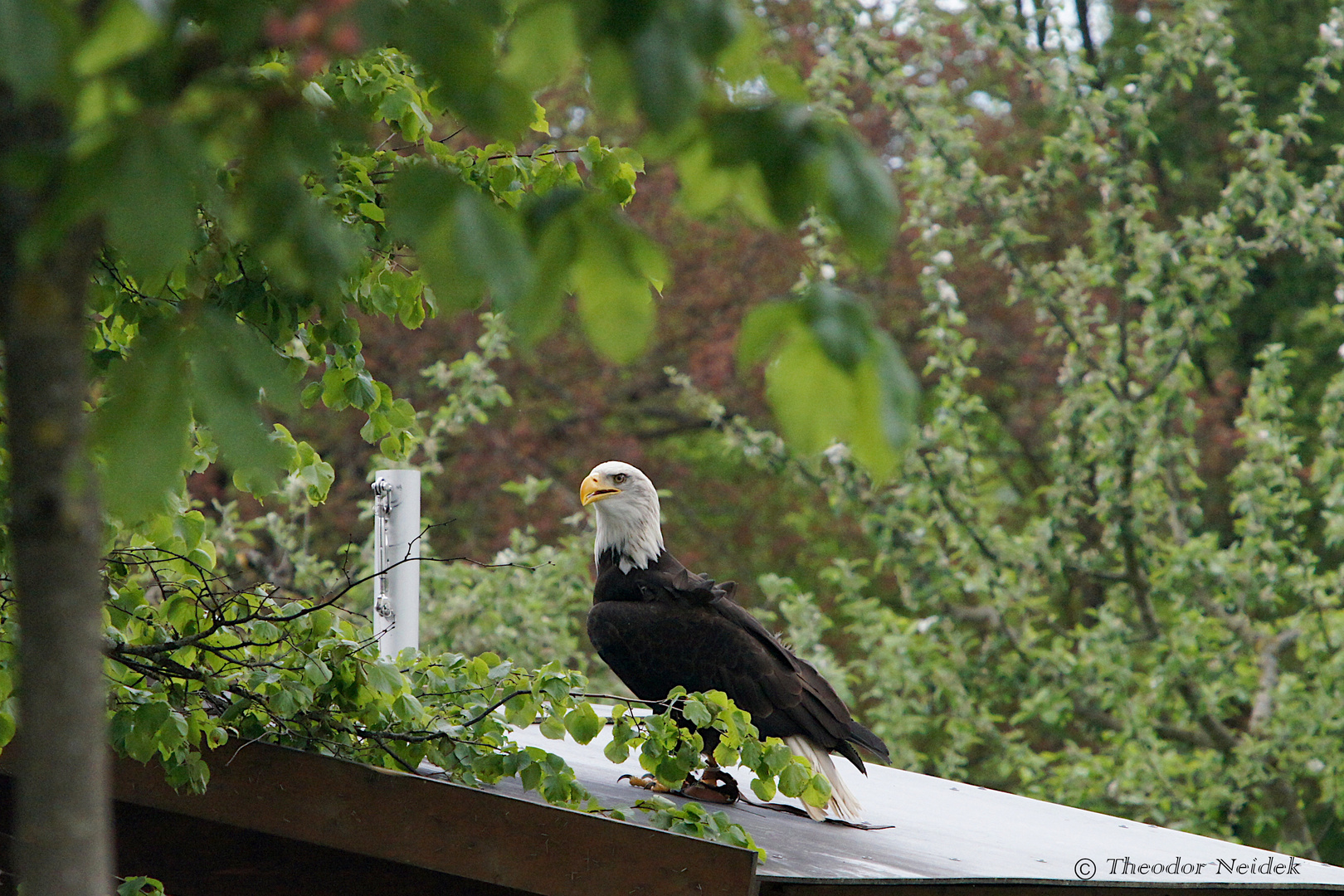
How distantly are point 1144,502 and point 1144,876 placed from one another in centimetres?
451

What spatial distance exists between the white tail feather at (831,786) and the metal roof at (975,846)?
0.06 meters

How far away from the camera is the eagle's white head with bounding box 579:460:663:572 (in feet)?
14.8

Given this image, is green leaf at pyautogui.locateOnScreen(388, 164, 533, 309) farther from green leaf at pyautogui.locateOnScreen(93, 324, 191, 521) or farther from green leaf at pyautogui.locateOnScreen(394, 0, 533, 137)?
green leaf at pyautogui.locateOnScreen(93, 324, 191, 521)

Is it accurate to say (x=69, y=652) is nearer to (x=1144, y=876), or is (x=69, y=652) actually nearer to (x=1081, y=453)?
(x=1144, y=876)

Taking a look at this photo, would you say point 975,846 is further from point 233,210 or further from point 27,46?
point 27,46

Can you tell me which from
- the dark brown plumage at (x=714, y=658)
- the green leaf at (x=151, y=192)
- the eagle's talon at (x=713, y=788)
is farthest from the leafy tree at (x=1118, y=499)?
the green leaf at (x=151, y=192)

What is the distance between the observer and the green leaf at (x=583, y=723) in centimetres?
251

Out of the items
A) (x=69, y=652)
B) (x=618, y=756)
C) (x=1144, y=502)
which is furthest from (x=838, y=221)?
(x=1144, y=502)

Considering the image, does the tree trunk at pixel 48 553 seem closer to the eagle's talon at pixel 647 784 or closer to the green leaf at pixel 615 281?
the green leaf at pixel 615 281

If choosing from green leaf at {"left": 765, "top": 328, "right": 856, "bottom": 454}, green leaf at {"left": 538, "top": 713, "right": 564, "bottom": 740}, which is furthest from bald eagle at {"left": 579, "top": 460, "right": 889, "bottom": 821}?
green leaf at {"left": 765, "top": 328, "right": 856, "bottom": 454}

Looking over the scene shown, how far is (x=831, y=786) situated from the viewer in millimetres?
3307

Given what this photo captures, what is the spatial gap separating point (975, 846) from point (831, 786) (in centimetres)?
36

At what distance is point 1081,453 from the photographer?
755 centimetres
